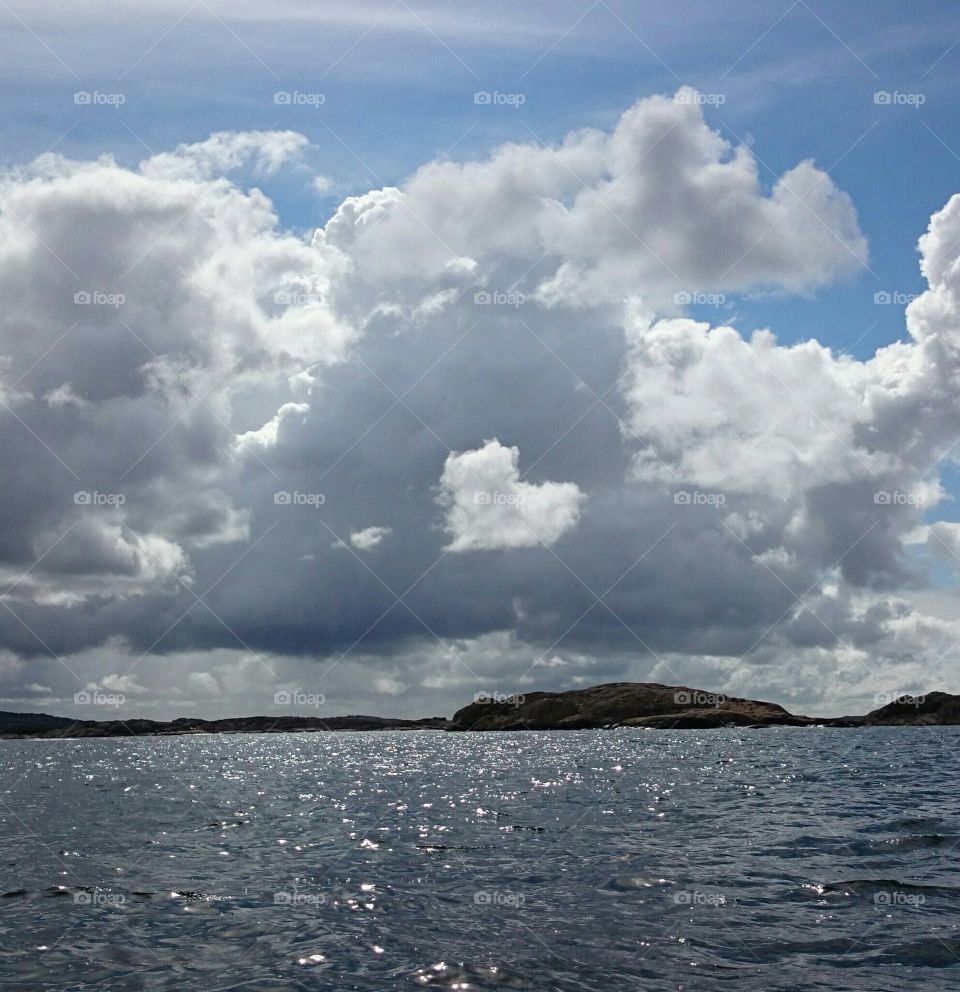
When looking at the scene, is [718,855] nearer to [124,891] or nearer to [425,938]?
[425,938]

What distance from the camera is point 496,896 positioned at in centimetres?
2564

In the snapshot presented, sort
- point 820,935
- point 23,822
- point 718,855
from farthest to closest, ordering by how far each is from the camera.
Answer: point 23,822, point 718,855, point 820,935

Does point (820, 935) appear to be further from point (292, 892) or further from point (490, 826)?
point (490, 826)

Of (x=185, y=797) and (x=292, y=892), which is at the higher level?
(x=292, y=892)

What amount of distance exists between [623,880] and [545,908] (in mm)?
4350

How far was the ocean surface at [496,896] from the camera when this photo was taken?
18.8m

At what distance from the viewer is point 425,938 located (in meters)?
21.5

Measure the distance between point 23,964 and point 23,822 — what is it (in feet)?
114

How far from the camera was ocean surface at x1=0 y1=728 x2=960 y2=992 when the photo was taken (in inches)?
741

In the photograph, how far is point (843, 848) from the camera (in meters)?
32.3

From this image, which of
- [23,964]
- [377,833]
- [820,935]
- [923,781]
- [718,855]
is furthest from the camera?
[923,781]

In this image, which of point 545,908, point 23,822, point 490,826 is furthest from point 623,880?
point 23,822

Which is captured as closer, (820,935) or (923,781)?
(820,935)

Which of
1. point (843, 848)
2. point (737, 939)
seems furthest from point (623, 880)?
point (843, 848)
